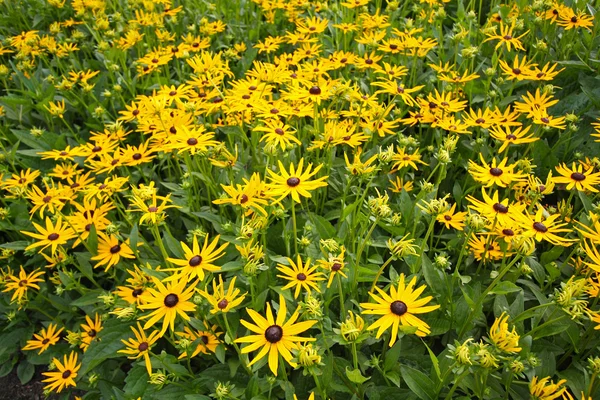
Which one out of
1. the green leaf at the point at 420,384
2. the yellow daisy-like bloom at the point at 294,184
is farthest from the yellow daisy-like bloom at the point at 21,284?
the green leaf at the point at 420,384

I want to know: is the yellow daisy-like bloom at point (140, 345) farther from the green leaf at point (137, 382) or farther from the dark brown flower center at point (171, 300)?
the dark brown flower center at point (171, 300)

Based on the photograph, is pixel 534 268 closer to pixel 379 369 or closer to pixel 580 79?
pixel 379 369

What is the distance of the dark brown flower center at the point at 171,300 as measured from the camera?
184cm

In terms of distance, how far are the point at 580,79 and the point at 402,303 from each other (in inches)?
89.0

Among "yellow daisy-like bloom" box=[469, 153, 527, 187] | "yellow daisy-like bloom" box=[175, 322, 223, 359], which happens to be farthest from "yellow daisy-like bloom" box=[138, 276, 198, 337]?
"yellow daisy-like bloom" box=[469, 153, 527, 187]

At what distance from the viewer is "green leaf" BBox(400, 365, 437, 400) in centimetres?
→ 182

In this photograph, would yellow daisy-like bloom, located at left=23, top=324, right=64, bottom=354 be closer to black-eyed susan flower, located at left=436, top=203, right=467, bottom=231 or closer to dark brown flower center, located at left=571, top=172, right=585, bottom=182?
black-eyed susan flower, located at left=436, top=203, right=467, bottom=231

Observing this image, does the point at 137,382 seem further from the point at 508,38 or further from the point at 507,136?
the point at 508,38

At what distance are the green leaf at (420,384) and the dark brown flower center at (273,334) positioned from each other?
532mm

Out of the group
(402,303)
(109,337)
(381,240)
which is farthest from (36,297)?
(402,303)

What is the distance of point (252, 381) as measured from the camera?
189 cm

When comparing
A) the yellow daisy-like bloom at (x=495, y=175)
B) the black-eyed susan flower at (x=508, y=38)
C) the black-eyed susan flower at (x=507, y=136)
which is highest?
the black-eyed susan flower at (x=508, y=38)

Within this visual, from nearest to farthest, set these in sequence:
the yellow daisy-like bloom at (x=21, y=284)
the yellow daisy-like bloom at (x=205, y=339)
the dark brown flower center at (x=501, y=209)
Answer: the dark brown flower center at (x=501, y=209), the yellow daisy-like bloom at (x=205, y=339), the yellow daisy-like bloom at (x=21, y=284)

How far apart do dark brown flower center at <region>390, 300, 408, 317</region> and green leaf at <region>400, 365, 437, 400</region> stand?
13.3 inches
